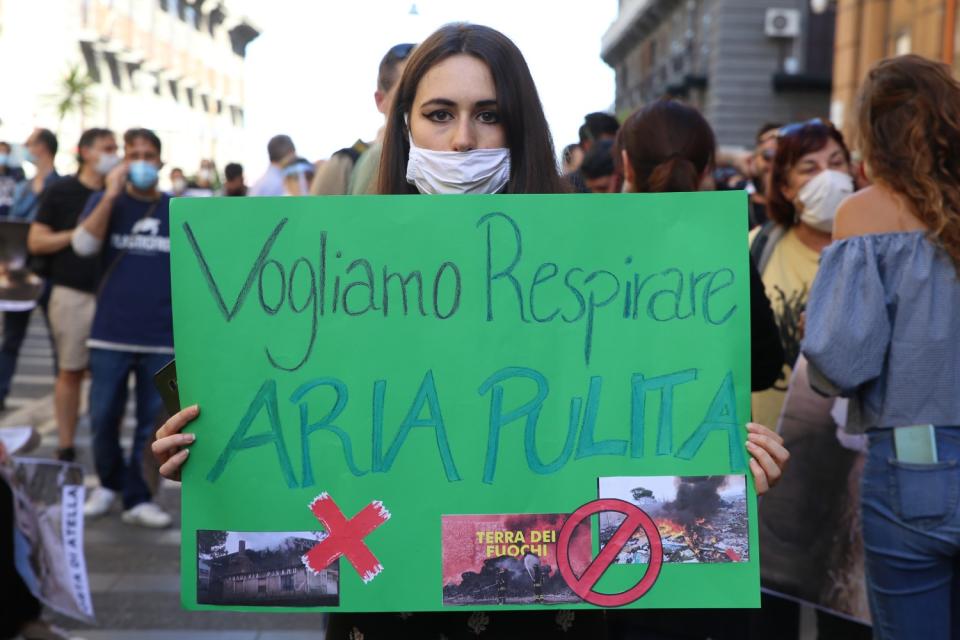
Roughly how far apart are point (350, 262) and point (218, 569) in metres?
0.54

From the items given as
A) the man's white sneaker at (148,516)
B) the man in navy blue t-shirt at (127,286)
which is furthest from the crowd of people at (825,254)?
the man's white sneaker at (148,516)

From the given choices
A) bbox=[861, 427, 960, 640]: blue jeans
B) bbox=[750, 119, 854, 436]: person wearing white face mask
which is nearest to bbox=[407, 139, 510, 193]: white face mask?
bbox=[861, 427, 960, 640]: blue jeans

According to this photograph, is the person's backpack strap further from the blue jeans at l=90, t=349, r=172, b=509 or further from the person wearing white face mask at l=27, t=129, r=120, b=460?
the person wearing white face mask at l=27, t=129, r=120, b=460

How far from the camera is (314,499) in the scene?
190 cm

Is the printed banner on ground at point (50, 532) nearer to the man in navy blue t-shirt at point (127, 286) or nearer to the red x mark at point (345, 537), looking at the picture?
the man in navy blue t-shirt at point (127, 286)

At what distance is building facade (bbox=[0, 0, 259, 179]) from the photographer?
108 feet

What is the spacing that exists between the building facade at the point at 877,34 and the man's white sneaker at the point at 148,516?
45.1ft

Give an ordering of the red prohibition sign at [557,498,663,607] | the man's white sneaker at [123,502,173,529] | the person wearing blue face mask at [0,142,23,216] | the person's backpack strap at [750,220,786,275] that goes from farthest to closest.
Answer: the person wearing blue face mask at [0,142,23,216] < the man's white sneaker at [123,502,173,529] < the person's backpack strap at [750,220,786,275] < the red prohibition sign at [557,498,663,607]

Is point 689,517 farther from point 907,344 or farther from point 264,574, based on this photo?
point 907,344

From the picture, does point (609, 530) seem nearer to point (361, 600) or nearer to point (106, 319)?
point (361, 600)

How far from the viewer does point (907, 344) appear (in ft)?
8.71

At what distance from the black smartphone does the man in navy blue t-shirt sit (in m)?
4.03

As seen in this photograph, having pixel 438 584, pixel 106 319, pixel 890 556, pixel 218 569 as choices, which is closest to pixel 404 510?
pixel 438 584

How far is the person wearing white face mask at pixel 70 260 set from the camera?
22.2 feet
